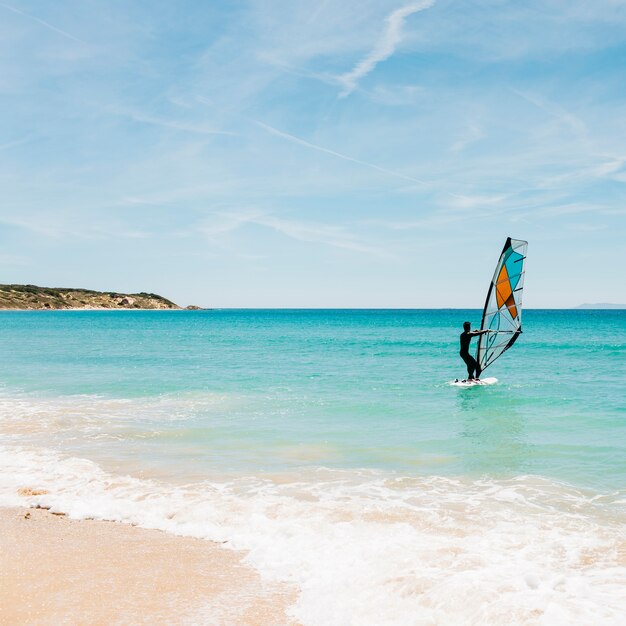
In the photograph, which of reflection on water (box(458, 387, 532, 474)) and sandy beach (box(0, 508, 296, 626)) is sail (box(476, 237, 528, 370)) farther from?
sandy beach (box(0, 508, 296, 626))

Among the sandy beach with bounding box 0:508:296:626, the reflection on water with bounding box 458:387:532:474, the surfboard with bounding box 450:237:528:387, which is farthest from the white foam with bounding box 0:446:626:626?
the surfboard with bounding box 450:237:528:387

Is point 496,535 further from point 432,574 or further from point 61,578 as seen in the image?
point 61,578

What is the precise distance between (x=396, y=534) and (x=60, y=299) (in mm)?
178225

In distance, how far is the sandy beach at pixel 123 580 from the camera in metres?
4.21

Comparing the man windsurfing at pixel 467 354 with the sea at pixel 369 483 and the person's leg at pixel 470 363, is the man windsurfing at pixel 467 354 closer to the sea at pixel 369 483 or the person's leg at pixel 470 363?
the person's leg at pixel 470 363

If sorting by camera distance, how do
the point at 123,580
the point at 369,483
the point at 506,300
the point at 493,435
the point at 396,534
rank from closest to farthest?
the point at 123,580, the point at 396,534, the point at 369,483, the point at 493,435, the point at 506,300

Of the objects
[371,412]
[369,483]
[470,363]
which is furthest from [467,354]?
[369,483]

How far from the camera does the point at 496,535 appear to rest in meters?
5.77

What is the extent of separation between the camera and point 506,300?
16875 millimetres

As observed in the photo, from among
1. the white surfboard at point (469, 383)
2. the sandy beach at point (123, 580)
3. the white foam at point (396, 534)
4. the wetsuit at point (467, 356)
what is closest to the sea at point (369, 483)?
the white foam at point (396, 534)

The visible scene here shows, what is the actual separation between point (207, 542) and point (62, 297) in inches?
7066

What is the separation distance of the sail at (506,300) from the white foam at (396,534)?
9516 millimetres

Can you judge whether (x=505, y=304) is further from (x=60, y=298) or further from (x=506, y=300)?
(x=60, y=298)

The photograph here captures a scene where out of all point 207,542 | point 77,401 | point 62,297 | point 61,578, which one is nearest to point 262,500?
point 207,542
